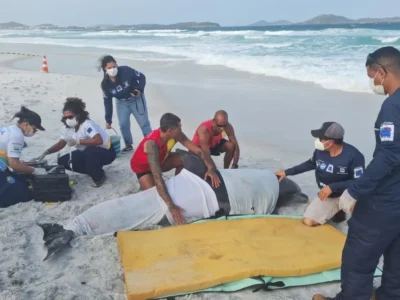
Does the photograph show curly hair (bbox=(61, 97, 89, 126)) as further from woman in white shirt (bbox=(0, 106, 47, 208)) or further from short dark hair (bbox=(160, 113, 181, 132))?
short dark hair (bbox=(160, 113, 181, 132))

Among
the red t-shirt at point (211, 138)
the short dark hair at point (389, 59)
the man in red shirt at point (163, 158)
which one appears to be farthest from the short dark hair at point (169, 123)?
the short dark hair at point (389, 59)

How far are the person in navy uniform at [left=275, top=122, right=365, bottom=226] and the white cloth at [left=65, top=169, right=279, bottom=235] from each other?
0.52 metres

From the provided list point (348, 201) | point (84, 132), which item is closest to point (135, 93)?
point (84, 132)

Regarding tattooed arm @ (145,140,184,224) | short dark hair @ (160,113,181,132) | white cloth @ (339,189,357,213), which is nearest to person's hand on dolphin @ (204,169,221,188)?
tattooed arm @ (145,140,184,224)

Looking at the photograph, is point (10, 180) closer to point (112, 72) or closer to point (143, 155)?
point (143, 155)

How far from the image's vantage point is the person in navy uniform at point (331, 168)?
379 centimetres

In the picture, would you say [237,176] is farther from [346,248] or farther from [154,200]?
[346,248]

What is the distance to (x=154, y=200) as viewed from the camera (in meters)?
4.13

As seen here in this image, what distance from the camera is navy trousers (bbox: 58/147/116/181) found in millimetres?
5004

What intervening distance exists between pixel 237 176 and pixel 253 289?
1481mm

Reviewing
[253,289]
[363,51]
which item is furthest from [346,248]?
[363,51]

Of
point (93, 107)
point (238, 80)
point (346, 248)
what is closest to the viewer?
point (346, 248)

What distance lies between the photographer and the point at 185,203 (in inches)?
163

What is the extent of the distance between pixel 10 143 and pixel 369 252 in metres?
3.47
